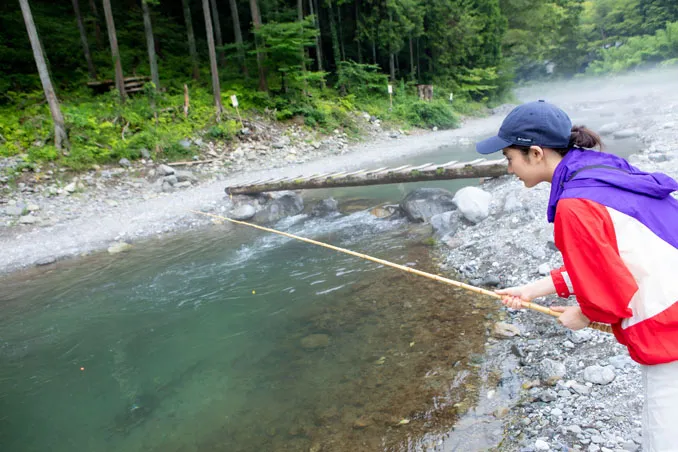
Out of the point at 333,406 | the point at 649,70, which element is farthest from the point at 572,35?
the point at 333,406

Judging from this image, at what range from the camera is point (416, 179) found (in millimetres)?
8336

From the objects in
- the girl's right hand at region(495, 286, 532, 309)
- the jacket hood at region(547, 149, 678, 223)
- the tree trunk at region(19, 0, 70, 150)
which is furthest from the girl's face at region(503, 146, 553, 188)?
the tree trunk at region(19, 0, 70, 150)

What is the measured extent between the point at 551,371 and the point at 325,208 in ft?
25.9

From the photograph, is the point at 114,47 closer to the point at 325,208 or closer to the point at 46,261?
the point at 46,261

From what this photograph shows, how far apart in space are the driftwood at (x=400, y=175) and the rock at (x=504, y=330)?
396 centimetres

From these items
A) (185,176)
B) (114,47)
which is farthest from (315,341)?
(114,47)

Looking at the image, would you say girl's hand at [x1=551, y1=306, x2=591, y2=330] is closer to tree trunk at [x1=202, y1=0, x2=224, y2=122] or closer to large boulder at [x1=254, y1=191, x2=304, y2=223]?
large boulder at [x1=254, y1=191, x2=304, y2=223]

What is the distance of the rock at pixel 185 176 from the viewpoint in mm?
13298

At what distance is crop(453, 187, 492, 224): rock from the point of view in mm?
7246

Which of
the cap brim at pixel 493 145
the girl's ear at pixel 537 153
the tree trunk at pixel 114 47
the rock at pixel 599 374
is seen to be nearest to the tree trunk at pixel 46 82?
the tree trunk at pixel 114 47

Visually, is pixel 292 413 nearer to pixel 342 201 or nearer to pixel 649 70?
pixel 342 201

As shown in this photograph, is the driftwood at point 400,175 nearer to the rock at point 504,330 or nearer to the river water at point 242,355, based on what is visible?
the river water at point 242,355

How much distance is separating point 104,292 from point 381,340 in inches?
203

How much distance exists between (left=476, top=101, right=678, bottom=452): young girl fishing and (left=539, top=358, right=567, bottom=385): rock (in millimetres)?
1991
